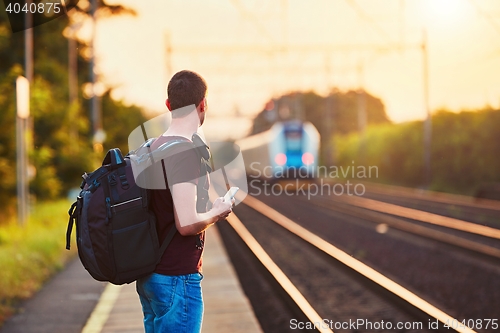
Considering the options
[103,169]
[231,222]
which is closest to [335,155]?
[231,222]

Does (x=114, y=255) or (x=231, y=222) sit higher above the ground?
(x=114, y=255)

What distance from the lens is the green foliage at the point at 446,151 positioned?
31000 millimetres

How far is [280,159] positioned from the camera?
33156 mm

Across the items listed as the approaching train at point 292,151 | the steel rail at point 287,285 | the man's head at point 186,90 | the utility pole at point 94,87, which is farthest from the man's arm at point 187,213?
the approaching train at point 292,151

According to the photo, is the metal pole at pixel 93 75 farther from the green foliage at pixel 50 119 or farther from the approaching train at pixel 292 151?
the approaching train at pixel 292 151

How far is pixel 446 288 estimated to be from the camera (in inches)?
352

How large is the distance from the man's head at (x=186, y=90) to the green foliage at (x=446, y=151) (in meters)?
→ 29.3

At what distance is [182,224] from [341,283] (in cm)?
682

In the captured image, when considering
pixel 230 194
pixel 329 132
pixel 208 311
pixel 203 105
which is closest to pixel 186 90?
pixel 203 105

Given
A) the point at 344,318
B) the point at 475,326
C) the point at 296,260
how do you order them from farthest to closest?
the point at 296,260 → the point at 344,318 → the point at 475,326

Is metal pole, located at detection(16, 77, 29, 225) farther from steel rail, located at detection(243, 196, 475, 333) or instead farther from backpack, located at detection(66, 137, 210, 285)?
backpack, located at detection(66, 137, 210, 285)

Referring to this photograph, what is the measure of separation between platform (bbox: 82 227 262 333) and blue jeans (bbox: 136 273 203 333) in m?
3.11

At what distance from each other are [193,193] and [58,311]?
189 inches

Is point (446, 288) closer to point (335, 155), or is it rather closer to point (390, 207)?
point (390, 207)
